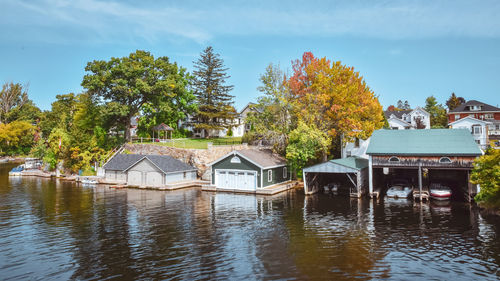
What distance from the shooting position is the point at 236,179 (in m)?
37.0

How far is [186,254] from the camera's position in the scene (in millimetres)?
16688

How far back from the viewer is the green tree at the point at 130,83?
52438 millimetres

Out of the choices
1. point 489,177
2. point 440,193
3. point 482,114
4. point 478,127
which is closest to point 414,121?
point 478,127

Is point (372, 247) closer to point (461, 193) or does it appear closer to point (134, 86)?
point (461, 193)

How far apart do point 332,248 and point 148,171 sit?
28.9m

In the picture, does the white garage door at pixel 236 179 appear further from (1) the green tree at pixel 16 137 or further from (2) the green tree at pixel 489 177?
(1) the green tree at pixel 16 137

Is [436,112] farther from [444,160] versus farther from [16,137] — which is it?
[16,137]

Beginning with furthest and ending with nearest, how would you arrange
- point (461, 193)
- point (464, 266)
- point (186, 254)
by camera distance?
1. point (461, 193)
2. point (186, 254)
3. point (464, 266)

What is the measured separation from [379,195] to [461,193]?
323 inches

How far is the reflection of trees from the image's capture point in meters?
14.5

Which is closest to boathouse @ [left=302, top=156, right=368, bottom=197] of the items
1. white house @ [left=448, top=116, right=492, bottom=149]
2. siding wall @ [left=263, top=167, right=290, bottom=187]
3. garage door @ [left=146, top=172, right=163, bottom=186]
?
siding wall @ [left=263, top=167, right=290, bottom=187]

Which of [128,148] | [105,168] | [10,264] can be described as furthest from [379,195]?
[128,148]

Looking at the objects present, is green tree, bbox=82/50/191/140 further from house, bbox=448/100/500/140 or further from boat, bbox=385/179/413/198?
house, bbox=448/100/500/140

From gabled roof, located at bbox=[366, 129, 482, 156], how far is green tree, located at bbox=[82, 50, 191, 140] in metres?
37.2
